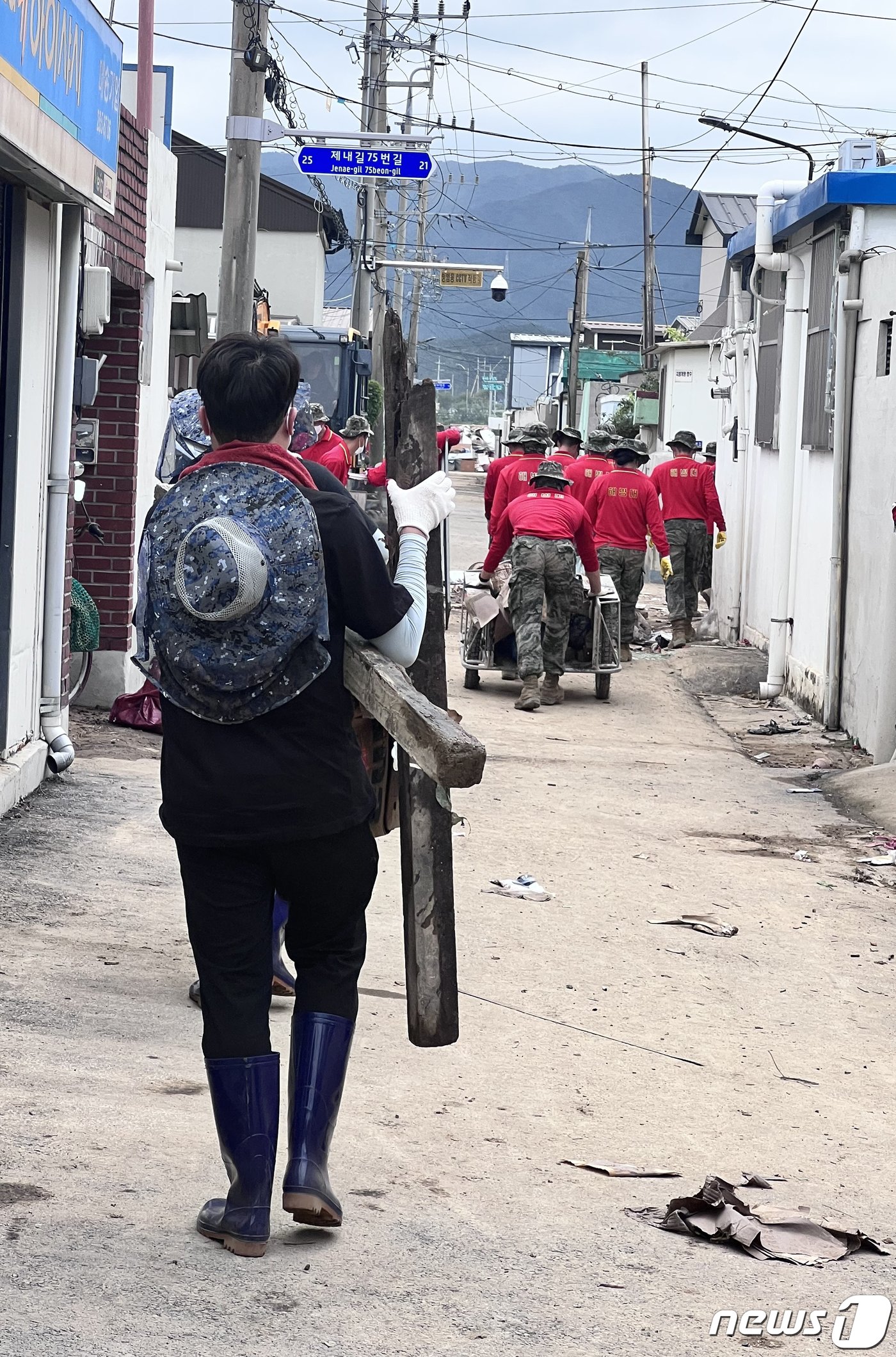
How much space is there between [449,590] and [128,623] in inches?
363

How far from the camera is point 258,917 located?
11.2ft

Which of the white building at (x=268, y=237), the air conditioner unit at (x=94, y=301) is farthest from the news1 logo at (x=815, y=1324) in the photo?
the white building at (x=268, y=237)

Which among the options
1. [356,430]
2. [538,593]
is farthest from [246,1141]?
[356,430]

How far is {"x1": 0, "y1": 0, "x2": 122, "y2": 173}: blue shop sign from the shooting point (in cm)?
618

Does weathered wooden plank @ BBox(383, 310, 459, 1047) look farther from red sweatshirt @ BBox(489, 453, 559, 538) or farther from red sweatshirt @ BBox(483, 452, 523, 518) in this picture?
red sweatshirt @ BBox(483, 452, 523, 518)

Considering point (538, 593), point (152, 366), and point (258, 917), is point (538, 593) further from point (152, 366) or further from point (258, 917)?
point (258, 917)

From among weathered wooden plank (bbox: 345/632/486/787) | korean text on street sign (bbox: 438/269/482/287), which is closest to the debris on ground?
weathered wooden plank (bbox: 345/632/486/787)

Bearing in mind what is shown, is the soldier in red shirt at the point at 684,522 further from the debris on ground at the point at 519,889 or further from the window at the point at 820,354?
the debris on ground at the point at 519,889

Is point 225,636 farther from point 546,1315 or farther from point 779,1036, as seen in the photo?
point 779,1036

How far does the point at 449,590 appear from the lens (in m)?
19.7

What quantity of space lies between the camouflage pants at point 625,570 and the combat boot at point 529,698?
8.10ft

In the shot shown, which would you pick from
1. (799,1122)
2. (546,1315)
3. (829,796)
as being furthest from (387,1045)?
(829,796)

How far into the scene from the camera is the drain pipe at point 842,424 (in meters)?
12.0

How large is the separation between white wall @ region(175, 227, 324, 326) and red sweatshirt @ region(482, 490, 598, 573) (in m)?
36.7
